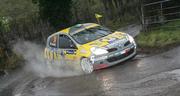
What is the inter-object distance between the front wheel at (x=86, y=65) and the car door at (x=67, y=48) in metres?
0.55

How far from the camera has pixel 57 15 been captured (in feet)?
95.2

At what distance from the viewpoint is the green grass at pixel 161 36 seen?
17663 mm

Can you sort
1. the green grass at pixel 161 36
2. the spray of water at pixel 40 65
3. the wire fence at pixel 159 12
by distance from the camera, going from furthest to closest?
the wire fence at pixel 159 12 → the spray of water at pixel 40 65 → the green grass at pixel 161 36

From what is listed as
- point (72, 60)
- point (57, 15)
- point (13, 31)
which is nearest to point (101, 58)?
point (72, 60)

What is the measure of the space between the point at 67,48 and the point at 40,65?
6.53m

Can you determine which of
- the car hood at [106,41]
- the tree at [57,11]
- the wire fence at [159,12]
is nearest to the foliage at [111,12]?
the tree at [57,11]

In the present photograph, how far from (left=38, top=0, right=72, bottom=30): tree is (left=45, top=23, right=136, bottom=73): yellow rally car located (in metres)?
10.2

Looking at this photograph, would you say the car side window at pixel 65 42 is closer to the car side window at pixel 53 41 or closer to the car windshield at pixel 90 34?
the car windshield at pixel 90 34

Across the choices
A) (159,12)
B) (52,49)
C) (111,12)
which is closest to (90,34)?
(52,49)

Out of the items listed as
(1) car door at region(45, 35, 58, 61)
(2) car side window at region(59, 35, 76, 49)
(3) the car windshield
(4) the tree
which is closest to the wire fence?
(3) the car windshield

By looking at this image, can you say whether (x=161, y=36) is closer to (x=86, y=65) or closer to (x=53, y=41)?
(x=86, y=65)

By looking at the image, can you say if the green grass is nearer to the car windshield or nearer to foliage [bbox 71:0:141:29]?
the car windshield

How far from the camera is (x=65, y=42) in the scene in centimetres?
1797

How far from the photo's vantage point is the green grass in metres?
17.7
